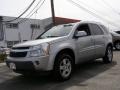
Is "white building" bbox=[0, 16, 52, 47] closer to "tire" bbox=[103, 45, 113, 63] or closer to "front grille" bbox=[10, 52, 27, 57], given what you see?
"tire" bbox=[103, 45, 113, 63]

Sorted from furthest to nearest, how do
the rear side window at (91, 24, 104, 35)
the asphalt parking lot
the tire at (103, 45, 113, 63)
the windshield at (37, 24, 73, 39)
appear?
1. the tire at (103, 45, 113, 63)
2. the rear side window at (91, 24, 104, 35)
3. the windshield at (37, 24, 73, 39)
4. the asphalt parking lot

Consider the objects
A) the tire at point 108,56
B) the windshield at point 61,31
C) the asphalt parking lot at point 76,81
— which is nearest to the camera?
the asphalt parking lot at point 76,81

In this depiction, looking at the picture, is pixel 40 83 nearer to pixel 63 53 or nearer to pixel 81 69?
pixel 63 53

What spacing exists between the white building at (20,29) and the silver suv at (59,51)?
80.7ft

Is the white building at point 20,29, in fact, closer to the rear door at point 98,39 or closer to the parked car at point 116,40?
the parked car at point 116,40

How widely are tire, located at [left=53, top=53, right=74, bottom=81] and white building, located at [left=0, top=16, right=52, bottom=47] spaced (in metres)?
25.4

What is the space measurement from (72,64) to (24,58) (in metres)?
1.50

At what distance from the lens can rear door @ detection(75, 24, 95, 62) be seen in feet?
22.1

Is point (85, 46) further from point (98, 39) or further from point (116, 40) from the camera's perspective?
point (116, 40)

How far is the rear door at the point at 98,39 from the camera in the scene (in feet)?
25.3

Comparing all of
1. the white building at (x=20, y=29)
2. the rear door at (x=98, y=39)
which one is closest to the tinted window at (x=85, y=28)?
the rear door at (x=98, y=39)

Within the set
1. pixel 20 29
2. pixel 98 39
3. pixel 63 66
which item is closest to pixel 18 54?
pixel 63 66

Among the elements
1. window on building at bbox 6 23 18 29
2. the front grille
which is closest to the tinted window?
the front grille

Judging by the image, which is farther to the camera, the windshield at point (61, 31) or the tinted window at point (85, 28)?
the tinted window at point (85, 28)
